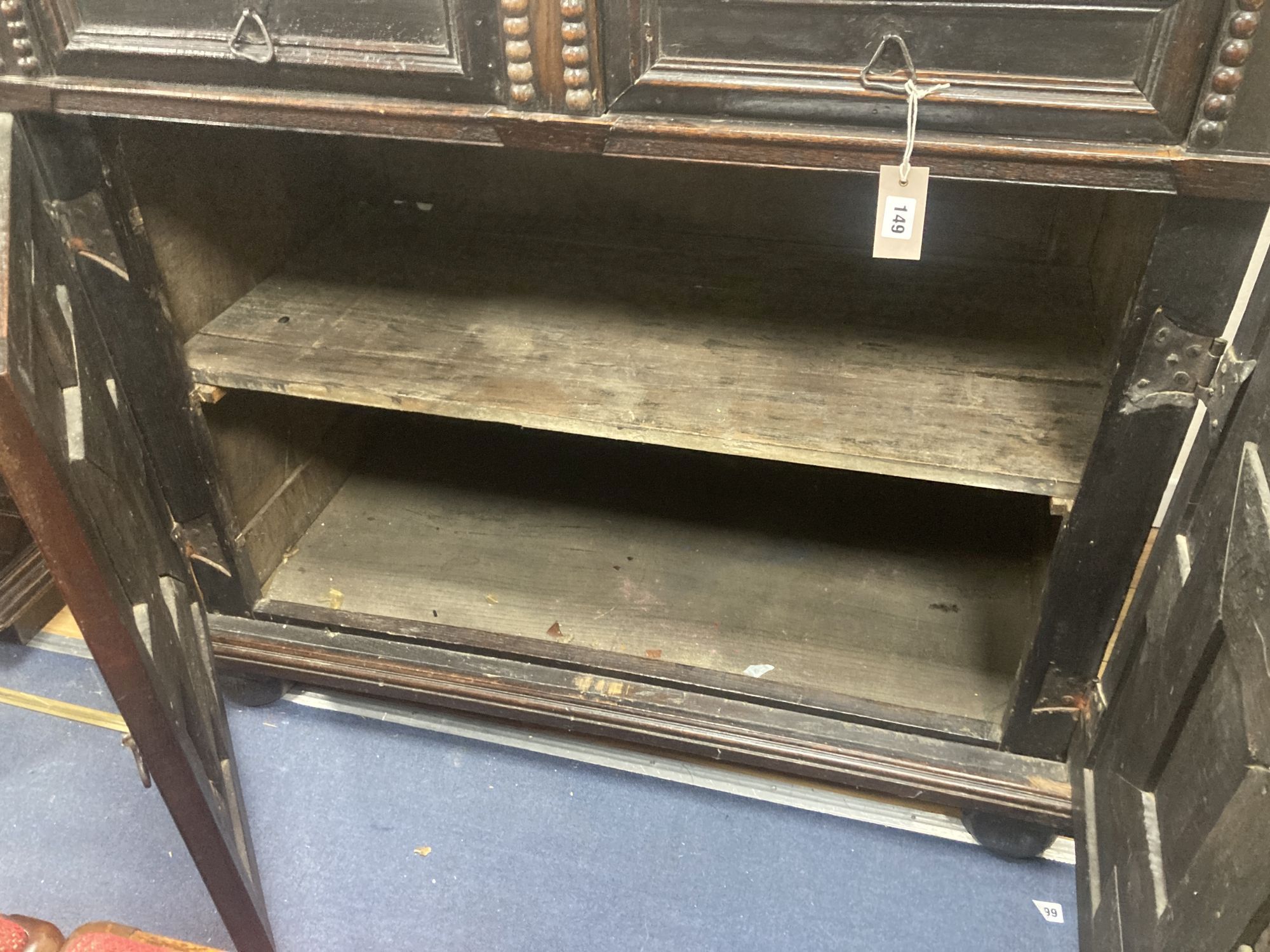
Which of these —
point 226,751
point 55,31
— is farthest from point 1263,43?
point 226,751

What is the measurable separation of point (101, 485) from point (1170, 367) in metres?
0.98

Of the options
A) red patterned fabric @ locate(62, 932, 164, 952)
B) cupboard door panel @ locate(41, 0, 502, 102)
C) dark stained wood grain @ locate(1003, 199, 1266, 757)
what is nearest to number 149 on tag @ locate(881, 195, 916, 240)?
dark stained wood grain @ locate(1003, 199, 1266, 757)

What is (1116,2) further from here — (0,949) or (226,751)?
(226,751)

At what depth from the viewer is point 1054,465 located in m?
0.95

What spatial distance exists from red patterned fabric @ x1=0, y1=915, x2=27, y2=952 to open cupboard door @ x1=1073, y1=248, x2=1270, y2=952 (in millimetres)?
840

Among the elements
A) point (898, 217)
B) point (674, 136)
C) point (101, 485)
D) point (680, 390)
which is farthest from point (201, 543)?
point (898, 217)

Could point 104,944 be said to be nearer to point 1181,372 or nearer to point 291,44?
point 291,44

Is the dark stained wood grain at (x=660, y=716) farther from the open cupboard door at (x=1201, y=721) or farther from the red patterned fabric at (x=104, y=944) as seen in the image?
the red patterned fabric at (x=104, y=944)

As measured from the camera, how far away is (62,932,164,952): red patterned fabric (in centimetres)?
70

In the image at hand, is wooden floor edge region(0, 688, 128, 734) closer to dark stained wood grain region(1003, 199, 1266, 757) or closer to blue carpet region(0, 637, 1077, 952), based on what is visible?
blue carpet region(0, 637, 1077, 952)

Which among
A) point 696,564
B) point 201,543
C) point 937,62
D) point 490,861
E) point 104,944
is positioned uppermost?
point 937,62

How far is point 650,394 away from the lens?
110 cm

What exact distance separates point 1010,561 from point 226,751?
112cm

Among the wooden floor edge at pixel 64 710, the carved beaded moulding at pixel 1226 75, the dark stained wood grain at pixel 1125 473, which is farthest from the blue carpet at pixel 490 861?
the carved beaded moulding at pixel 1226 75
